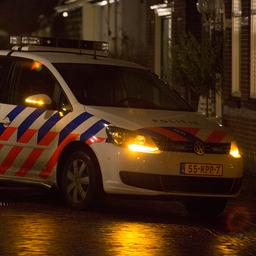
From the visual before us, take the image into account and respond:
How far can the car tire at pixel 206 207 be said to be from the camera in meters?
11.4

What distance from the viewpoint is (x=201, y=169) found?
1091 cm

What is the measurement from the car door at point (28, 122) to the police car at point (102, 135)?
0.04ft

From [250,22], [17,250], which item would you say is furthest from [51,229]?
[250,22]

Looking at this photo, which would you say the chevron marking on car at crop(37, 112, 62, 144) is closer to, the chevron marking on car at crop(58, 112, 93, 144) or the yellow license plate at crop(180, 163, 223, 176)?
the chevron marking on car at crop(58, 112, 93, 144)

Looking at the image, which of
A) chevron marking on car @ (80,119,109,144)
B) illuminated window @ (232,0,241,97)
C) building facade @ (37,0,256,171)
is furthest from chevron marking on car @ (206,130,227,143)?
illuminated window @ (232,0,241,97)

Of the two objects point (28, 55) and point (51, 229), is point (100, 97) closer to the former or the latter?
point (28, 55)

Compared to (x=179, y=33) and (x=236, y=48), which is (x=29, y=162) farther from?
(x=179, y=33)

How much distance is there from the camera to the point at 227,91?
17875mm

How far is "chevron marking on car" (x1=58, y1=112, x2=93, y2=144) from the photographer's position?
36.9ft

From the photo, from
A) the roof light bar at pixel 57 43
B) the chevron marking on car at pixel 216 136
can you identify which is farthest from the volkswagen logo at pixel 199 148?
the roof light bar at pixel 57 43

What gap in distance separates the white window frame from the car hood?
19.8ft

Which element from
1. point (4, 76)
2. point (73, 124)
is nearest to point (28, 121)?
point (73, 124)

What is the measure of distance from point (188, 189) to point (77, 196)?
47.0 inches

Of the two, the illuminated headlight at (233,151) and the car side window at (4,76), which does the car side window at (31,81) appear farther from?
the illuminated headlight at (233,151)
